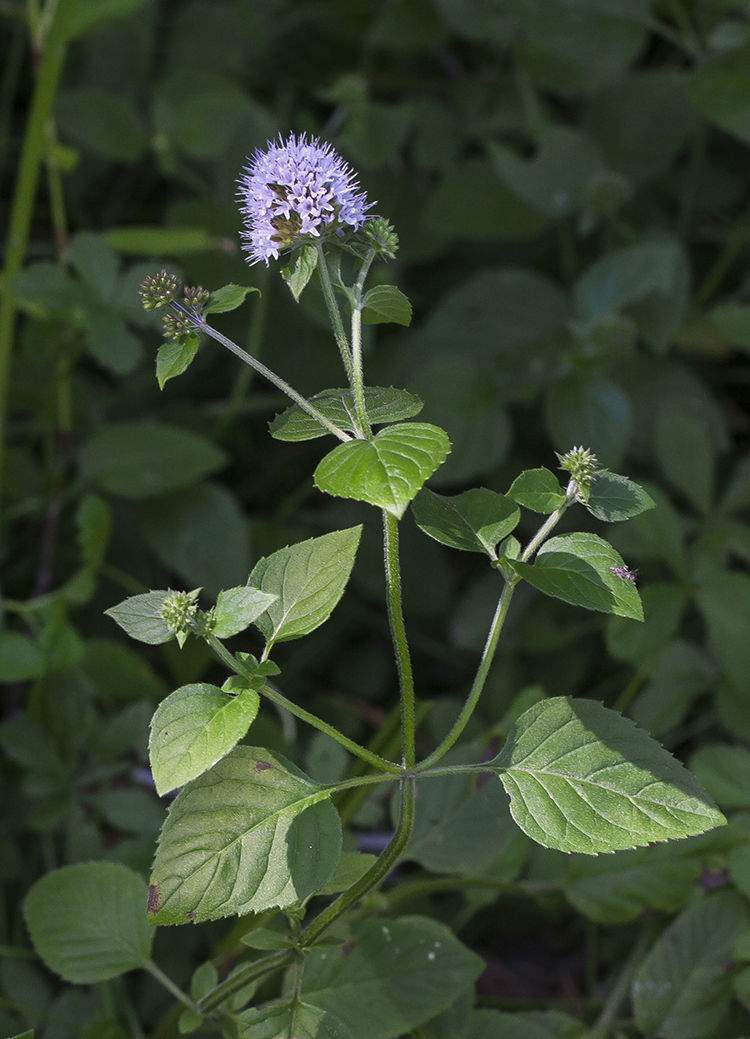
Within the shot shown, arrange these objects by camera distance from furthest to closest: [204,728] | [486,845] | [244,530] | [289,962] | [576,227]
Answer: [576,227] → [244,530] → [486,845] → [289,962] → [204,728]

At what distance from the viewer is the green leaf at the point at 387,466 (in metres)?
0.82

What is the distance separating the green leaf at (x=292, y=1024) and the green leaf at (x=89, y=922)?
273 millimetres

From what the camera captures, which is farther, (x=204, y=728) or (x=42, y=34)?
(x=42, y=34)

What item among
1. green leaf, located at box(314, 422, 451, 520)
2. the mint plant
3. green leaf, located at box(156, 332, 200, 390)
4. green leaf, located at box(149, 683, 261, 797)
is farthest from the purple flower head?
green leaf, located at box(149, 683, 261, 797)

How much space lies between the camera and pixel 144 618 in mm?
920

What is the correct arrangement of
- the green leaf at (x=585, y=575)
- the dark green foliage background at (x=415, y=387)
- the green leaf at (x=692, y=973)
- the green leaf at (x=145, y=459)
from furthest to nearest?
1. the green leaf at (x=145, y=459)
2. the dark green foliage background at (x=415, y=387)
3. the green leaf at (x=692, y=973)
4. the green leaf at (x=585, y=575)

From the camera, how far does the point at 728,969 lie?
59.4 inches

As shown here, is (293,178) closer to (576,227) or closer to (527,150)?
(576,227)

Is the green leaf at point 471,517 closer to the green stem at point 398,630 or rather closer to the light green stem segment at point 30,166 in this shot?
the green stem at point 398,630

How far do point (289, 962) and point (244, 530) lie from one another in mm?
1225

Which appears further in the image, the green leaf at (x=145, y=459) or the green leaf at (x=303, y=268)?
the green leaf at (x=145, y=459)

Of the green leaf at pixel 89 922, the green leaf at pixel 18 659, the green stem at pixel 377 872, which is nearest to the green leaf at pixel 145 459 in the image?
the green leaf at pixel 18 659

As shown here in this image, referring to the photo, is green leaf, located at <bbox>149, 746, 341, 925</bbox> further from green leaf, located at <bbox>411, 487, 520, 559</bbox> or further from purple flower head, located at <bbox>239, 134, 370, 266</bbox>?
purple flower head, located at <bbox>239, 134, 370, 266</bbox>

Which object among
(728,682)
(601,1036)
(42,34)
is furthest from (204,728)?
(42,34)
